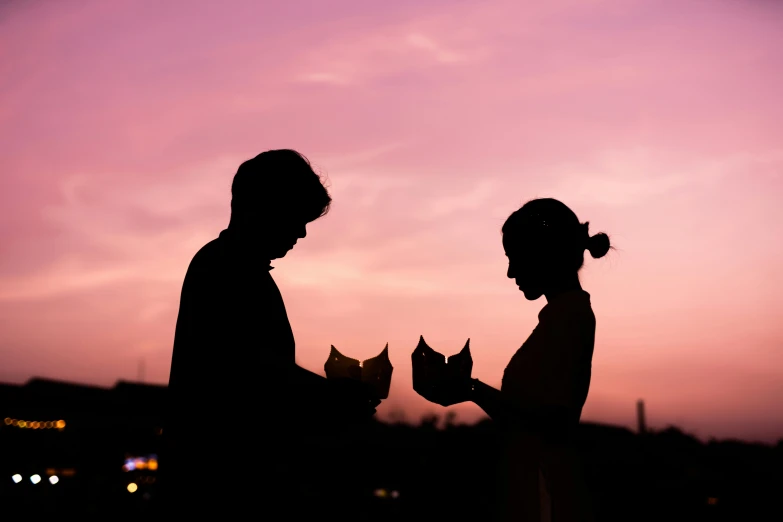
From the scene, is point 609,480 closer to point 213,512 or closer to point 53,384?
point 53,384

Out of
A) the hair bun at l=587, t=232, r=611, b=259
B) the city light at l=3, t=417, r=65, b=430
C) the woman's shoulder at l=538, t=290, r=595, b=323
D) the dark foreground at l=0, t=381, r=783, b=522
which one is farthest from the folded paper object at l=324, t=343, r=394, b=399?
→ the city light at l=3, t=417, r=65, b=430

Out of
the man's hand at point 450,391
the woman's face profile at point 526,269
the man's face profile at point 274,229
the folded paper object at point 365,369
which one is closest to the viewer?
the man's face profile at point 274,229

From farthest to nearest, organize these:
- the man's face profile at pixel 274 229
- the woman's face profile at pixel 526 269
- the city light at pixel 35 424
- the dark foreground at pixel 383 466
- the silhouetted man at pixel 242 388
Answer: the city light at pixel 35 424, the dark foreground at pixel 383 466, the woman's face profile at pixel 526 269, the man's face profile at pixel 274 229, the silhouetted man at pixel 242 388

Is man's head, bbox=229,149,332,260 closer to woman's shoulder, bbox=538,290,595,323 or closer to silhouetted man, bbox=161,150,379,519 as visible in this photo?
silhouetted man, bbox=161,150,379,519

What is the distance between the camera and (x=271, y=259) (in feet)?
9.87

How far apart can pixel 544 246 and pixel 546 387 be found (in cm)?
60

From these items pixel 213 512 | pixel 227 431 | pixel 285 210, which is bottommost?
pixel 213 512

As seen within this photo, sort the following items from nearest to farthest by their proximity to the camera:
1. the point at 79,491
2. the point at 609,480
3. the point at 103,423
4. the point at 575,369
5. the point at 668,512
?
the point at 575,369
the point at 79,491
the point at 668,512
the point at 609,480
the point at 103,423

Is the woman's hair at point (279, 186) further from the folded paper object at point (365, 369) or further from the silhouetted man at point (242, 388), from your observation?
the folded paper object at point (365, 369)

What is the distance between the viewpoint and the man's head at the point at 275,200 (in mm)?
2971

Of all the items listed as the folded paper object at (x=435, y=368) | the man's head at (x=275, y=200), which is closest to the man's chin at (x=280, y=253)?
the man's head at (x=275, y=200)

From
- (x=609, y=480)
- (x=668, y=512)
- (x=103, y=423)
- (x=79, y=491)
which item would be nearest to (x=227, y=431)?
(x=79, y=491)

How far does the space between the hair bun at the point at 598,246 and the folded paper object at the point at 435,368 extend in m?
0.70

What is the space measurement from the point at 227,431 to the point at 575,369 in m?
1.30
